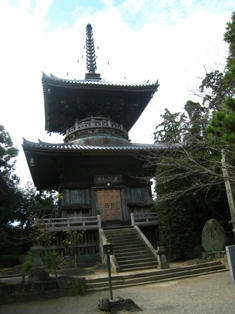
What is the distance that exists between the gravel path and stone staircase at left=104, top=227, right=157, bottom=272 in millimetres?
2449

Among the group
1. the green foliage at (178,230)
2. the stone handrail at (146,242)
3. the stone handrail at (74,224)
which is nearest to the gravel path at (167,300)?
the stone handrail at (146,242)

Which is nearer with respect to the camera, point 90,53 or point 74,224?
point 74,224

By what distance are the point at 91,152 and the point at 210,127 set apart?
11.5m

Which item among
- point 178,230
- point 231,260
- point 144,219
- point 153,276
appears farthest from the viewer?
point 144,219

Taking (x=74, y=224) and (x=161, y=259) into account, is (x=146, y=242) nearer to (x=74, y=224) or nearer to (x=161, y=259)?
(x=161, y=259)

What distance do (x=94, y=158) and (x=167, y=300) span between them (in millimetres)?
11254

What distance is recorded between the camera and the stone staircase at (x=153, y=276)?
Answer: 31.2 ft

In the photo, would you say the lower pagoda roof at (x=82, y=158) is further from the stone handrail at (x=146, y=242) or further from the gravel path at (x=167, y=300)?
the gravel path at (x=167, y=300)

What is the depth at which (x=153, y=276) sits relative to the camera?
10281mm

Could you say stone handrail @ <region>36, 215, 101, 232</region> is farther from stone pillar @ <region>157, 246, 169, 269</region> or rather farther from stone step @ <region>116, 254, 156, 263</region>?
stone pillar @ <region>157, 246, 169, 269</region>

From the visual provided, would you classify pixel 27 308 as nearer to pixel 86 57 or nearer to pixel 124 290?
pixel 124 290

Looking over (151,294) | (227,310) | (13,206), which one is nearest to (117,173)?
(13,206)

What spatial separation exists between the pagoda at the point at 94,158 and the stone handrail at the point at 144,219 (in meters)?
0.06

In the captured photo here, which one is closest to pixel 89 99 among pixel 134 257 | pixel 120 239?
pixel 120 239
